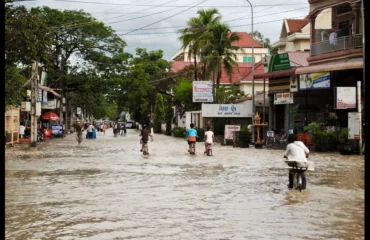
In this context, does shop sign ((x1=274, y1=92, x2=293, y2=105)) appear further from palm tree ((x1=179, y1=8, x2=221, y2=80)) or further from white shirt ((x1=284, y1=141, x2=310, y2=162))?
white shirt ((x1=284, y1=141, x2=310, y2=162))

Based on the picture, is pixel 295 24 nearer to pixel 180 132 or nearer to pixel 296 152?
pixel 180 132

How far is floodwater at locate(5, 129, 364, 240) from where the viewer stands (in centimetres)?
937

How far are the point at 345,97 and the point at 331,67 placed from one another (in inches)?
125

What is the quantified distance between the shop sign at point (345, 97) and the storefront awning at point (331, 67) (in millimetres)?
1626

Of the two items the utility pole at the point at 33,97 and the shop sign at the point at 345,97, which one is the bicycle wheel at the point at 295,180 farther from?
the utility pole at the point at 33,97

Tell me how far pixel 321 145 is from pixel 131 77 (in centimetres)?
3109

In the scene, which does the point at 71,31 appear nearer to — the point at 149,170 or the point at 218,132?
the point at 218,132

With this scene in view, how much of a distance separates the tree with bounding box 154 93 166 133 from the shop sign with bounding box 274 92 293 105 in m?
35.5

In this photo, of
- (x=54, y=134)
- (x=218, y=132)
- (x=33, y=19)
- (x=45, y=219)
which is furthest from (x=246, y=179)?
(x=54, y=134)

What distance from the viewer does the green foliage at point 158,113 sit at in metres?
76.4

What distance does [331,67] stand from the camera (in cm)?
3388

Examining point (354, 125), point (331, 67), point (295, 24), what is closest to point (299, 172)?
point (354, 125)

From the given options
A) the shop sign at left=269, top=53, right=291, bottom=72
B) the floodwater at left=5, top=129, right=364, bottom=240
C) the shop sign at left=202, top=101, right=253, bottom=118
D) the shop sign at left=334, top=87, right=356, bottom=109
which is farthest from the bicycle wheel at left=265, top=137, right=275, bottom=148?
the floodwater at left=5, top=129, right=364, bottom=240

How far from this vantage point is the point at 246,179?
17.9 m
